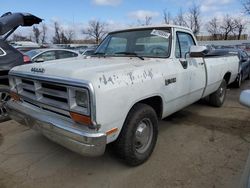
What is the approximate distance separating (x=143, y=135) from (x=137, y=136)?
0.45 feet

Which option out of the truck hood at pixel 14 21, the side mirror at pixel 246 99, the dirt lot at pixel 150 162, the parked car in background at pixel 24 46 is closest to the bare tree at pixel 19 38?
the parked car in background at pixel 24 46

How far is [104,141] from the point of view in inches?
106

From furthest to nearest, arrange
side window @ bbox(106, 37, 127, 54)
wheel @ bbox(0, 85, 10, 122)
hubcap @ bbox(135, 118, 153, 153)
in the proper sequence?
1. wheel @ bbox(0, 85, 10, 122)
2. side window @ bbox(106, 37, 127, 54)
3. hubcap @ bbox(135, 118, 153, 153)

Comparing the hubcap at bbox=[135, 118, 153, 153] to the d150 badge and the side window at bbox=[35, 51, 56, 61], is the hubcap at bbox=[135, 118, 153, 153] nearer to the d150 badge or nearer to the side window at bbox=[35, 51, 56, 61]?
the d150 badge

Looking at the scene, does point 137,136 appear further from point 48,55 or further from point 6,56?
point 48,55

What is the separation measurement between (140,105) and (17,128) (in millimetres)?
2906

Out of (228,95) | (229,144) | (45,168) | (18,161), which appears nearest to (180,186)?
(229,144)

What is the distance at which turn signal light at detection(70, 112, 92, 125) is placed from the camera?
2.62 m

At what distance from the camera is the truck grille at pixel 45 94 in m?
2.90

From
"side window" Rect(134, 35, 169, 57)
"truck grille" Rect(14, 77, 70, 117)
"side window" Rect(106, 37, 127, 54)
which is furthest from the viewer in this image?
"side window" Rect(106, 37, 127, 54)

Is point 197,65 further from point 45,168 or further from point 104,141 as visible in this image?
point 45,168

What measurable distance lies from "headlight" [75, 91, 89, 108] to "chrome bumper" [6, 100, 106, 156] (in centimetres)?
25

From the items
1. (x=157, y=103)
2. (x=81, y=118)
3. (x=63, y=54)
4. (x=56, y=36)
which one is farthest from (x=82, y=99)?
(x=56, y=36)

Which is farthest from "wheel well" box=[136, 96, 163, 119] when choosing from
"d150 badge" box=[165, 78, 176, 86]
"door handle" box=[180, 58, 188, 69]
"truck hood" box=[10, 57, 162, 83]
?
"door handle" box=[180, 58, 188, 69]
